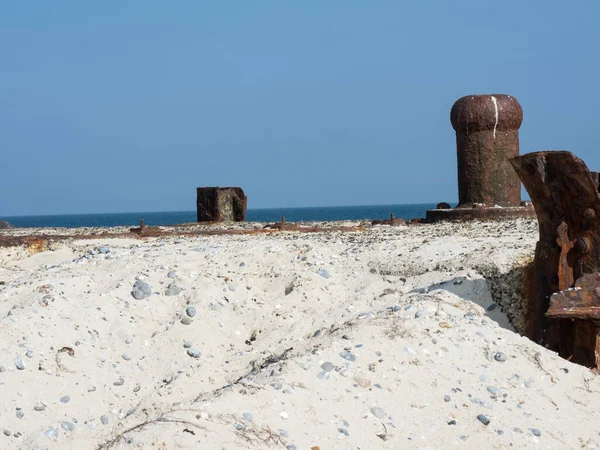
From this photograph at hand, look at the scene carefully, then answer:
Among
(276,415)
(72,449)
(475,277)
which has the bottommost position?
(72,449)

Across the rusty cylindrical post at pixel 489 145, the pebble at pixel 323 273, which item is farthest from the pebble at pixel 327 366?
the rusty cylindrical post at pixel 489 145

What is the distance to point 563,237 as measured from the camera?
426cm

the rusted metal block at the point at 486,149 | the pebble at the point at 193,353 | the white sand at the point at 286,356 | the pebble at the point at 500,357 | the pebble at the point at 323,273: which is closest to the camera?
the white sand at the point at 286,356

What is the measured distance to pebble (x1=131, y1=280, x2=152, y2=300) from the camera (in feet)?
16.2

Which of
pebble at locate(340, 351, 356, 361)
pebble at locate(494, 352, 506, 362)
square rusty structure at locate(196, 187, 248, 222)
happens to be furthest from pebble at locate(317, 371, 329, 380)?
square rusty structure at locate(196, 187, 248, 222)

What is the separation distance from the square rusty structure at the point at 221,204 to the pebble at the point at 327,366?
8992 mm

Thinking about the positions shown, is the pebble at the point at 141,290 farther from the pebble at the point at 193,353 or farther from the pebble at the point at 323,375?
the pebble at the point at 323,375

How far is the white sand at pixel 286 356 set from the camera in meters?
3.35

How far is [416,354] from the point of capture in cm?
389

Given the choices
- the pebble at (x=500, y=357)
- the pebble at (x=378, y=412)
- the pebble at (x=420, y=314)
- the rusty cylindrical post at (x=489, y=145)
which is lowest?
the pebble at (x=378, y=412)

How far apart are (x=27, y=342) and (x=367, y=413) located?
2133 mm

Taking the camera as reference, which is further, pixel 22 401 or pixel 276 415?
pixel 22 401

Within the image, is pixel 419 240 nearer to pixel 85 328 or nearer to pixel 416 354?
pixel 416 354

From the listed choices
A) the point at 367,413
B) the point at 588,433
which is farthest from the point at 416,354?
the point at 588,433
